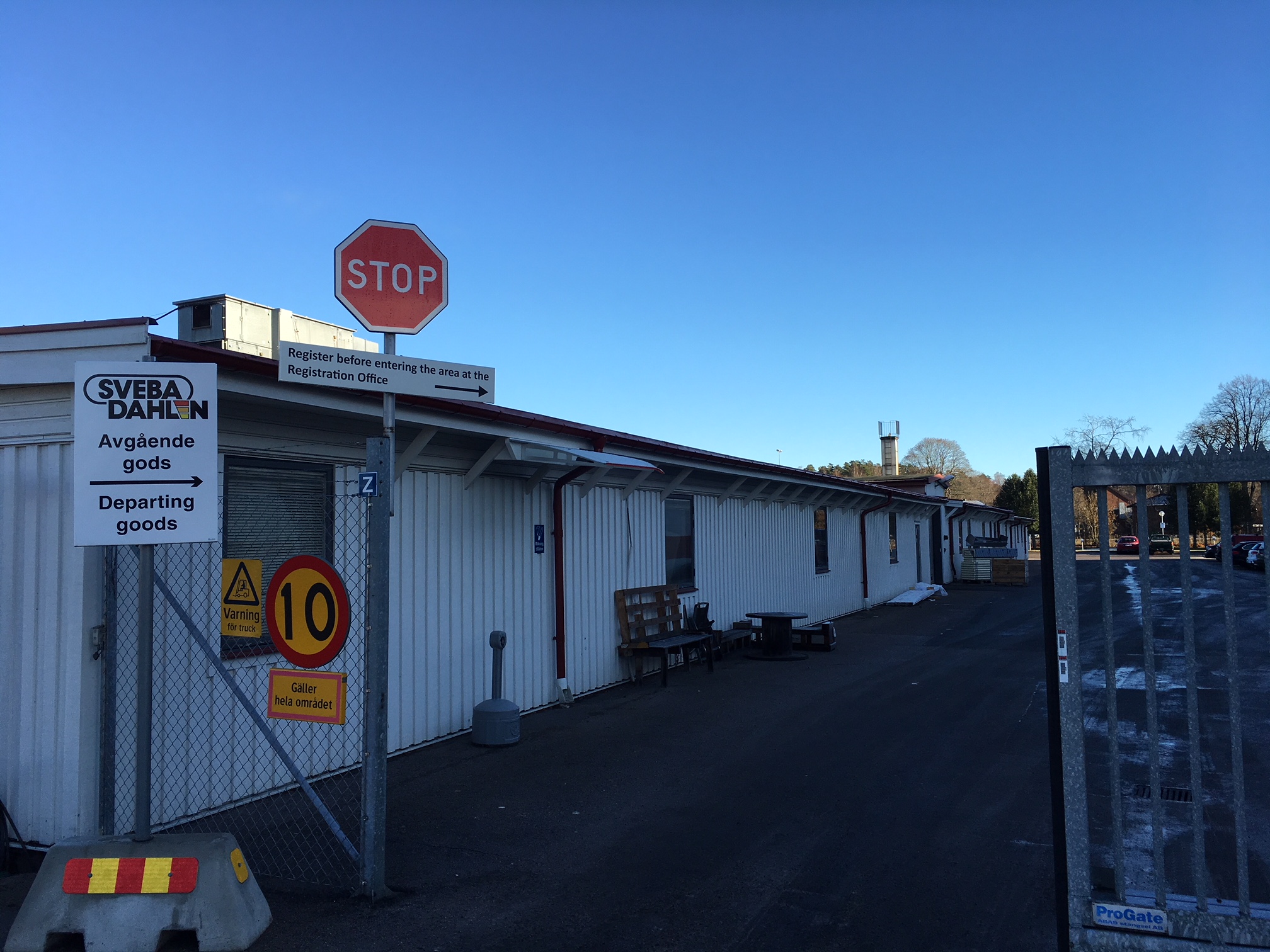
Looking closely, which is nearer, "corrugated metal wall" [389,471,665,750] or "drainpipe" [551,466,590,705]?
"corrugated metal wall" [389,471,665,750]

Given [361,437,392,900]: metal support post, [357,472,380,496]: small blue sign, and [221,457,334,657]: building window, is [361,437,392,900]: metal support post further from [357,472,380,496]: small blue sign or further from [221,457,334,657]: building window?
[221,457,334,657]: building window

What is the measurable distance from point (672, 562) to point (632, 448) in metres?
2.71

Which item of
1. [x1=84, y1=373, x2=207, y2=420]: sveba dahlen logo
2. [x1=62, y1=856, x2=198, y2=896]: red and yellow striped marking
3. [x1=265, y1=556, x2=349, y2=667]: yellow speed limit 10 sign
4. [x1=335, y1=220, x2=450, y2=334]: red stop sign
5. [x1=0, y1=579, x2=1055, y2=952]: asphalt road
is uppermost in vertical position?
[x1=335, y1=220, x2=450, y2=334]: red stop sign

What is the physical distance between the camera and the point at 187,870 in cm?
430

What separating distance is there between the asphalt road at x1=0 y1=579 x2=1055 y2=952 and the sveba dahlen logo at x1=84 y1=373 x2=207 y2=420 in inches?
106

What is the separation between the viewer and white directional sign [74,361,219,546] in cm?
435

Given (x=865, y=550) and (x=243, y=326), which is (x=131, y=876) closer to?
(x=243, y=326)

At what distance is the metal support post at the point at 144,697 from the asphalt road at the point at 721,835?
0.87 meters

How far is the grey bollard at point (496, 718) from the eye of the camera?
8.28m

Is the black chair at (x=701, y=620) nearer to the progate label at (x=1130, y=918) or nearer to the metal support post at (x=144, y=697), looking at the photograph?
the metal support post at (x=144, y=697)

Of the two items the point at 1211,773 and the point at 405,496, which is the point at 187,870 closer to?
the point at 405,496

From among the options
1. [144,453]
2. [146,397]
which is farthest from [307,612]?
[146,397]

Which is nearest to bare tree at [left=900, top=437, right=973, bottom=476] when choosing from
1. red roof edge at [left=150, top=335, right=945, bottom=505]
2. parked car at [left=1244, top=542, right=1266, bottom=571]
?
parked car at [left=1244, top=542, right=1266, bottom=571]

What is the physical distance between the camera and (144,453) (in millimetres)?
4449
